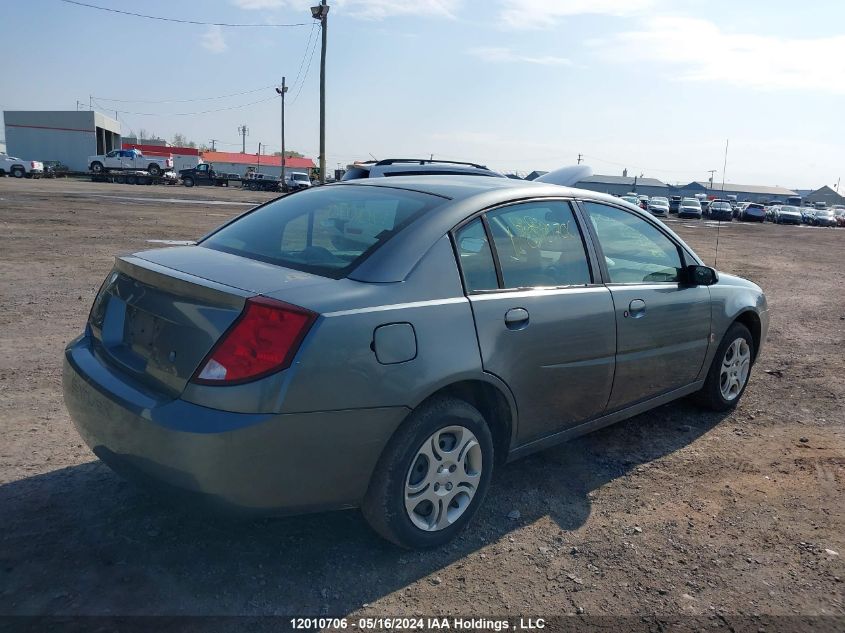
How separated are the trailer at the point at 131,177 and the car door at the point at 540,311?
54.4 metres

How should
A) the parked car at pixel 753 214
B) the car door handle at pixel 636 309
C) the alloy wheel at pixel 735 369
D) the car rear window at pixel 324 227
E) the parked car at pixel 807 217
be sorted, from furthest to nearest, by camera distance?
the parked car at pixel 807 217, the parked car at pixel 753 214, the alloy wheel at pixel 735 369, the car door handle at pixel 636 309, the car rear window at pixel 324 227

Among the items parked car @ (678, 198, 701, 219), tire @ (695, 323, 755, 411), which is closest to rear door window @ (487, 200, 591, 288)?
tire @ (695, 323, 755, 411)

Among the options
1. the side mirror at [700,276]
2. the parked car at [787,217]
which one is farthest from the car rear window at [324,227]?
the parked car at [787,217]

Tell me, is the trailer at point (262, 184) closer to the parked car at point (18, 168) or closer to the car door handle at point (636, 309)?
the parked car at point (18, 168)

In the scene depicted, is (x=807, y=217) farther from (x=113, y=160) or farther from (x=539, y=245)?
(x=539, y=245)

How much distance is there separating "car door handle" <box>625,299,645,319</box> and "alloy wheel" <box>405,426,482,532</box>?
1344 mm

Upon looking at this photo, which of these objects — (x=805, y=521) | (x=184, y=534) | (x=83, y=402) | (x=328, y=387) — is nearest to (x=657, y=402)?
(x=805, y=521)

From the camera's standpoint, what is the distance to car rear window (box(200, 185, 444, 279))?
3229 millimetres

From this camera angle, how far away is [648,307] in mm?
4176

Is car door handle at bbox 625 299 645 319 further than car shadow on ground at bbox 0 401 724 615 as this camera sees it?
Yes

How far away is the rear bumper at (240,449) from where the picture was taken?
102 inches

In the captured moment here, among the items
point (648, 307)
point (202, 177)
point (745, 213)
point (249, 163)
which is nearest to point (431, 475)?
point (648, 307)

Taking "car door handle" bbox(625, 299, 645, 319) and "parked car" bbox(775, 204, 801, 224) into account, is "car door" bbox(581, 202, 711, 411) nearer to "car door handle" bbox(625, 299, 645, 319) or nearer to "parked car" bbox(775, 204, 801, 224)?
"car door handle" bbox(625, 299, 645, 319)

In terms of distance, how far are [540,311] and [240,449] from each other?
64.1 inches
